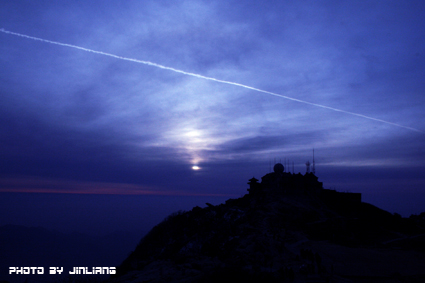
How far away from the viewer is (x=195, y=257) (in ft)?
75.5

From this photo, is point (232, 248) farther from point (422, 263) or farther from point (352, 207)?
point (352, 207)

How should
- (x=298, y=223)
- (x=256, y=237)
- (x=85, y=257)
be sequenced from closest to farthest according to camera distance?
(x=256, y=237) < (x=298, y=223) < (x=85, y=257)

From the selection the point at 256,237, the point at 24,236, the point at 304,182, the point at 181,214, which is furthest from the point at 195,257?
the point at 24,236

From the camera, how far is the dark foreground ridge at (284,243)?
17.4 m

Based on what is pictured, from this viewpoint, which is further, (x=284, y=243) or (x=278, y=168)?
(x=278, y=168)

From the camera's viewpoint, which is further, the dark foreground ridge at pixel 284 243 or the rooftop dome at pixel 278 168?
the rooftop dome at pixel 278 168

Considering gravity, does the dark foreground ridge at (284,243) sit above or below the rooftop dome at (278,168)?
below

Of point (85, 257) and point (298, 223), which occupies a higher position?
point (298, 223)

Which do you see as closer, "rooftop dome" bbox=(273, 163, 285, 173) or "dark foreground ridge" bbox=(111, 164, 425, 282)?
"dark foreground ridge" bbox=(111, 164, 425, 282)

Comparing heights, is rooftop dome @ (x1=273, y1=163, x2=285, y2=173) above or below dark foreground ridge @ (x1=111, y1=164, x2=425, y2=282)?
above

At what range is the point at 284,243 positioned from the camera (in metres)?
24.4

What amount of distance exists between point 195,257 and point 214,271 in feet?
Answer: 26.8

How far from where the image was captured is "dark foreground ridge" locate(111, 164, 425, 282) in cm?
1738

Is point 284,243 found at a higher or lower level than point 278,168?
lower
